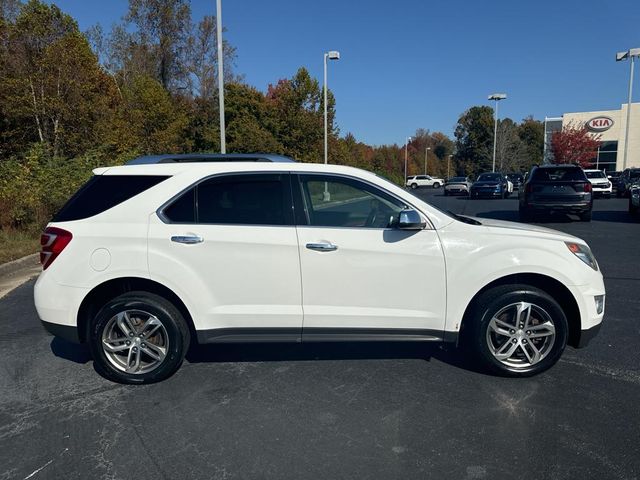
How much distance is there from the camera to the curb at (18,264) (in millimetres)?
8383

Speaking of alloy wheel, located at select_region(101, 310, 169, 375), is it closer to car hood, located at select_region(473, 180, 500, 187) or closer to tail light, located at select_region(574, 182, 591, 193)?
tail light, located at select_region(574, 182, 591, 193)

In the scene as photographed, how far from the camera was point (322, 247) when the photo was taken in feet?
12.4

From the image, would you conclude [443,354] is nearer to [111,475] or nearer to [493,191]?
[111,475]

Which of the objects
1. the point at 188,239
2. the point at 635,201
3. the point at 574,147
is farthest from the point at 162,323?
the point at 574,147

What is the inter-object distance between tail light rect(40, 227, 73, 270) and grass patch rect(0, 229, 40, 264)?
5.92 meters

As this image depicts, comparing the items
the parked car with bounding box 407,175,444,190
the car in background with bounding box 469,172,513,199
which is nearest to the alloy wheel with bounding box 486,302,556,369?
the car in background with bounding box 469,172,513,199

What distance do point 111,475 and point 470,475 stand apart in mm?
2057

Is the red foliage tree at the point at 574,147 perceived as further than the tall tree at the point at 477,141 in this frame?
No

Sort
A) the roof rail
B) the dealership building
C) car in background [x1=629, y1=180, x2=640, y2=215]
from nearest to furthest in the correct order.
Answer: the roof rail, car in background [x1=629, y1=180, x2=640, y2=215], the dealership building

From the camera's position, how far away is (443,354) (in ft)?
14.9

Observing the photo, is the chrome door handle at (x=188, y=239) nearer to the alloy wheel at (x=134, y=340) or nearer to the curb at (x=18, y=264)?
the alloy wheel at (x=134, y=340)

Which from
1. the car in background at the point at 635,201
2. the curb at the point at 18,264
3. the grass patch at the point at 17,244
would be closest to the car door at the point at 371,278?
the curb at the point at 18,264

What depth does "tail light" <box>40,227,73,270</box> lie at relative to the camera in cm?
386

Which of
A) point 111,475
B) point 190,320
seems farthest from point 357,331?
point 111,475
